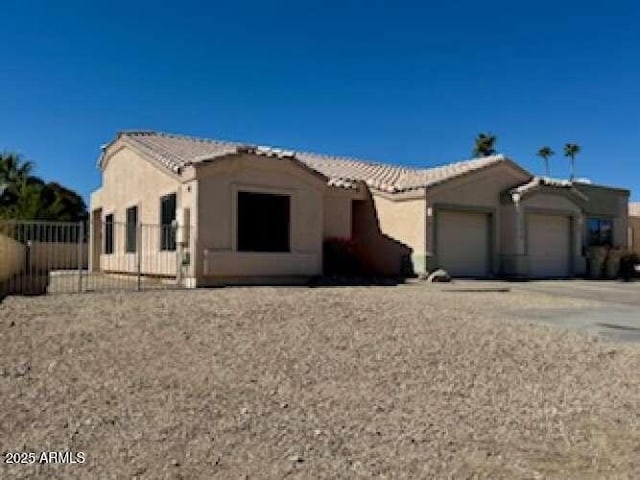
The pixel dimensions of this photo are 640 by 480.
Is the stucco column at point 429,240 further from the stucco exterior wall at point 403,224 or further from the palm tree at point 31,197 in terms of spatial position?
the palm tree at point 31,197

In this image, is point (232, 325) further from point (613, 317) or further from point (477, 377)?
point (613, 317)

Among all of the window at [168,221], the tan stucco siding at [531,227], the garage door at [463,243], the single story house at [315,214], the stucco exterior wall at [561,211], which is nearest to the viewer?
the single story house at [315,214]

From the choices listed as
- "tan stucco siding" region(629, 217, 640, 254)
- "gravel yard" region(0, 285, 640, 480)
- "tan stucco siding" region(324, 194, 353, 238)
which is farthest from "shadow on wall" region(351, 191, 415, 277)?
"tan stucco siding" region(629, 217, 640, 254)

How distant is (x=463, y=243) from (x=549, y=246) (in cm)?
419

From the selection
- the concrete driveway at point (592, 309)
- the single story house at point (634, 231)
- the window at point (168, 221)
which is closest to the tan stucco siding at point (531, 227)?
the concrete driveway at point (592, 309)

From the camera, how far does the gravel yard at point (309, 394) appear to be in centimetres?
507

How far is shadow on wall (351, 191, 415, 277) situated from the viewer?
2227 cm

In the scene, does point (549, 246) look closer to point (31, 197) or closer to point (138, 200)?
point (138, 200)

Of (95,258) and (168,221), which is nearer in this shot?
(168,221)

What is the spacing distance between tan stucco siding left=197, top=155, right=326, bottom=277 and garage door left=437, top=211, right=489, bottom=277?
211 inches

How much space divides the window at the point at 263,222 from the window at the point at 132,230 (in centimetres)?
587

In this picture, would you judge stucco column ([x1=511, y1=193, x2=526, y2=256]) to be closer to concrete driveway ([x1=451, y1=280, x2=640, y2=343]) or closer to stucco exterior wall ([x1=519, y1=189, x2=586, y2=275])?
stucco exterior wall ([x1=519, y1=189, x2=586, y2=275])

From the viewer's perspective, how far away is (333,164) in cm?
2716

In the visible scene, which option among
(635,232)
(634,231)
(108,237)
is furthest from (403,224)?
(635,232)
